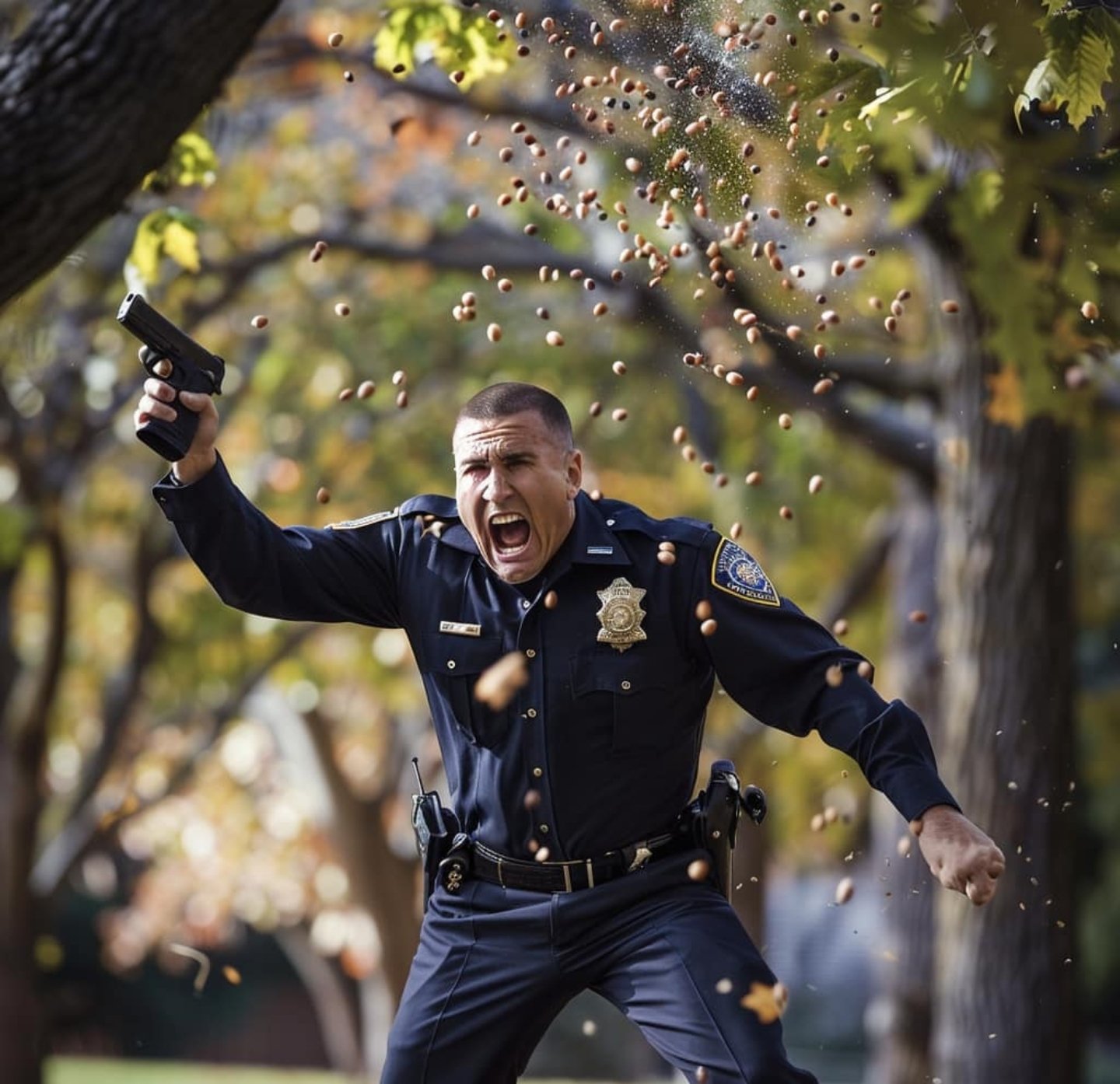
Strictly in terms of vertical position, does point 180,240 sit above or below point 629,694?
above

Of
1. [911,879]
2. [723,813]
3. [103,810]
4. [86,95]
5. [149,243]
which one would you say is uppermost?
[149,243]


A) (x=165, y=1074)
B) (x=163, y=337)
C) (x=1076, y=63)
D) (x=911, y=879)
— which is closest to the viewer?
(x=163, y=337)

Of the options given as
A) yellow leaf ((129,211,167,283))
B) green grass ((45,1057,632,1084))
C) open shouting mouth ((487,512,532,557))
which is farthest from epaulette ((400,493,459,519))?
green grass ((45,1057,632,1084))

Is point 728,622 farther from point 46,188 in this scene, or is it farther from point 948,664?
point 948,664

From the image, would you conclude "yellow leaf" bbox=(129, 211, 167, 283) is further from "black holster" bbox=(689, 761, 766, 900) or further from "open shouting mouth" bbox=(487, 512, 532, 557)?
"black holster" bbox=(689, 761, 766, 900)

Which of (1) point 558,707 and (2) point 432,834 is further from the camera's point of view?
(2) point 432,834

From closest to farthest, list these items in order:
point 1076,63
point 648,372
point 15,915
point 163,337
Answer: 1. point 163,337
2. point 1076,63
3. point 15,915
4. point 648,372

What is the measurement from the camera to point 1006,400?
26.7 feet

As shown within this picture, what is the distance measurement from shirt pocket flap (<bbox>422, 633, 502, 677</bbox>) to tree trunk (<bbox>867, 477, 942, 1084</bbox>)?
6.13 m

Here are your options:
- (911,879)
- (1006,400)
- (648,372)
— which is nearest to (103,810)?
(648,372)

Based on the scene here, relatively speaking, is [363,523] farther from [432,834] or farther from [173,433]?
[432,834]

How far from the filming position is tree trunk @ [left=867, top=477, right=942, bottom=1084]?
10828 millimetres

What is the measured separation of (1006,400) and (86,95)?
15.2 ft

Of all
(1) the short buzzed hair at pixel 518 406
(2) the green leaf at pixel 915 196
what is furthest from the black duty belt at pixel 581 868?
(2) the green leaf at pixel 915 196
